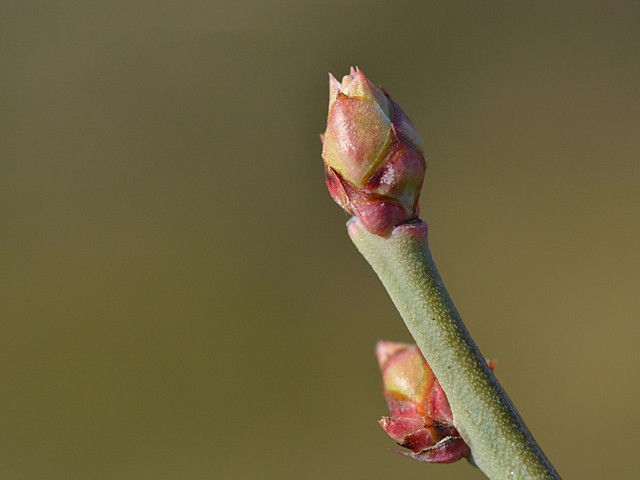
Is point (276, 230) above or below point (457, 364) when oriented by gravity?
above

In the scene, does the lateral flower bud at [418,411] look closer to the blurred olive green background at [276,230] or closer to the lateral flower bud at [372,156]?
the lateral flower bud at [372,156]

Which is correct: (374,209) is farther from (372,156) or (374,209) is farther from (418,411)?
(418,411)

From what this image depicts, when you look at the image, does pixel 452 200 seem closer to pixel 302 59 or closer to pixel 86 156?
pixel 302 59

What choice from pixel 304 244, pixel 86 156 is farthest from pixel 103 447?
pixel 86 156

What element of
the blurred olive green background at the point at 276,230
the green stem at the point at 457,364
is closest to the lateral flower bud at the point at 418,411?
the green stem at the point at 457,364

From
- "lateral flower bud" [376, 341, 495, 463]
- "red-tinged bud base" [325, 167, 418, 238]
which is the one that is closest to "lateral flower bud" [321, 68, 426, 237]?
"red-tinged bud base" [325, 167, 418, 238]

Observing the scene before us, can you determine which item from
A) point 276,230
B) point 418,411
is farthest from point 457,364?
point 276,230
